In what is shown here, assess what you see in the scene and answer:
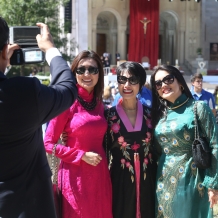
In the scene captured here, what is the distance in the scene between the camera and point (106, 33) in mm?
31375

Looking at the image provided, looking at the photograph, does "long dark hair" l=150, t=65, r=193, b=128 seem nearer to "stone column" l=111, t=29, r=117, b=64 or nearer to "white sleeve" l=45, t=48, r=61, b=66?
"white sleeve" l=45, t=48, r=61, b=66

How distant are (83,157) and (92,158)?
0.07m

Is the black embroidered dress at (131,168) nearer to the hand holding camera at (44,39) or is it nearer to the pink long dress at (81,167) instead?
the pink long dress at (81,167)

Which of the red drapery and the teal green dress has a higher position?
the red drapery

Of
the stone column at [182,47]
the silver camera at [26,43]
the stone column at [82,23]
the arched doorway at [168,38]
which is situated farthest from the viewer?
the arched doorway at [168,38]

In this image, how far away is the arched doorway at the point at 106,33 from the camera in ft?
101

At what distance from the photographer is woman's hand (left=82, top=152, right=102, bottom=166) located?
306 centimetres

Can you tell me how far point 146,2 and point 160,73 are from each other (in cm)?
2629

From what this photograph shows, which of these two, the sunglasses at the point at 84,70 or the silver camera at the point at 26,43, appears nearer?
the silver camera at the point at 26,43

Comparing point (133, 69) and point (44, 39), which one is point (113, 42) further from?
point (44, 39)

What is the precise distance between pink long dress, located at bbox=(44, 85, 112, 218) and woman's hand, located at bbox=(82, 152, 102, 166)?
4cm

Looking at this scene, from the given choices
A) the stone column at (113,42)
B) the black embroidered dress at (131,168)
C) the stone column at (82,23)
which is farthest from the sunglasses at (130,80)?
the stone column at (113,42)

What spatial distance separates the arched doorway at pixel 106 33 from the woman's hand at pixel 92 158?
91.0ft

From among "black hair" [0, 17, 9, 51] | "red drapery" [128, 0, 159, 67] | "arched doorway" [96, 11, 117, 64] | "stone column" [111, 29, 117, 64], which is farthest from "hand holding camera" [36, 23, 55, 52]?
"arched doorway" [96, 11, 117, 64]
